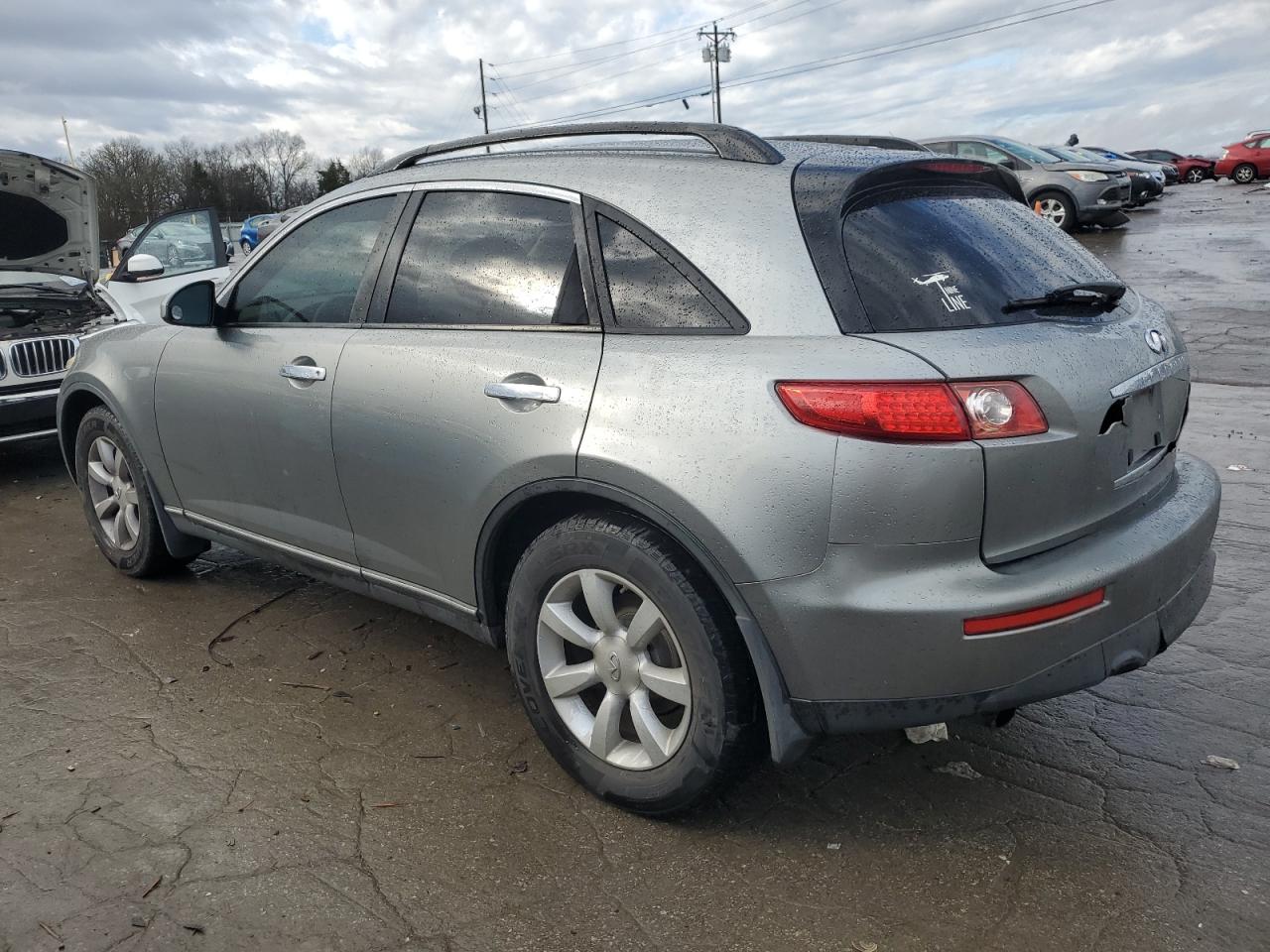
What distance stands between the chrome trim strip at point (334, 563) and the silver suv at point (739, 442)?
0.05ft

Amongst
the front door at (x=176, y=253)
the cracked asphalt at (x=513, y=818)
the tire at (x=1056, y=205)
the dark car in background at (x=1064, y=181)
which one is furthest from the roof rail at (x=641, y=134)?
the tire at (x=1056, y=205)

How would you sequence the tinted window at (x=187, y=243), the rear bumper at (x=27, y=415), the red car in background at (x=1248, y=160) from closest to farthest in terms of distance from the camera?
the rear bumper at (x=27, y=415), the tinted window at (x=187, y=243), the red car in background at (x=1248, y=160)

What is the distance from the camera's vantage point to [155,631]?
14.2ft

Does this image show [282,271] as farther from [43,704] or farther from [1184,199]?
[1184,199]

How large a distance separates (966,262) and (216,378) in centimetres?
273

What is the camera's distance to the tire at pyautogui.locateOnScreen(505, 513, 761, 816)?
2.64 meters

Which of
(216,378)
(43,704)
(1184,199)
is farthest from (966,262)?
(1184,199)

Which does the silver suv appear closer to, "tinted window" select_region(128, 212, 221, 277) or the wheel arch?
the wheel arch

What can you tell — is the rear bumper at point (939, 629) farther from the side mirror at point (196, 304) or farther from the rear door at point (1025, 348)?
the side mirror at point (196, 304)

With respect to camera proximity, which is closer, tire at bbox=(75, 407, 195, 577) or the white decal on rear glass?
the white decal on rear glass

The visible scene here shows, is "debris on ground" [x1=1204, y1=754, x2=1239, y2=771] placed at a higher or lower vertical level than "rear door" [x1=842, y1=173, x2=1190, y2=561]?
lower

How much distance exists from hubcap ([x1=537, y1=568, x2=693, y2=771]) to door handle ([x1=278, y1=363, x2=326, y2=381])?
122 cm

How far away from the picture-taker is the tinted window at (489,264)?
3.06 metres

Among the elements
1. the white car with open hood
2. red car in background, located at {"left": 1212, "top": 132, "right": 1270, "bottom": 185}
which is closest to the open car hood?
the white car with open hood
